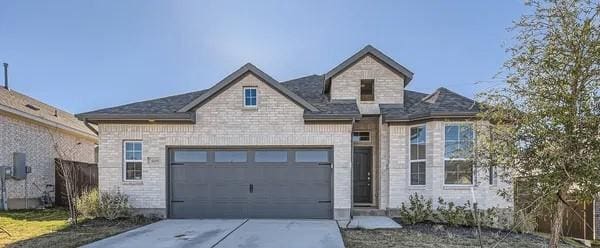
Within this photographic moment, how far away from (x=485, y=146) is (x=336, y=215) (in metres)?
7.24

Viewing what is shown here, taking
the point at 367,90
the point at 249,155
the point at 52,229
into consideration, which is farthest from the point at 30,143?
the point at 367,90

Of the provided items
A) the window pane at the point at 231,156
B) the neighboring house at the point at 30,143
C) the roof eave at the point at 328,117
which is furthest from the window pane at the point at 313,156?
the neighboring house at the point at 30,143

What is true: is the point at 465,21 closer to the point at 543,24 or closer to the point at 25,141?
the point at 543,24

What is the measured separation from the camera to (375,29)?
20828 mm

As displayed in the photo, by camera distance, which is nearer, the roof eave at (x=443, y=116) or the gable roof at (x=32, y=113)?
the roof eave at (x=443, y=116)

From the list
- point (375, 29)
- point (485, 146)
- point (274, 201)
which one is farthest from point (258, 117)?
Answer: point (375, 29)

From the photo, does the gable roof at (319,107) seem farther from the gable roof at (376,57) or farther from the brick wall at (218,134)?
the brick wall at (218,134)

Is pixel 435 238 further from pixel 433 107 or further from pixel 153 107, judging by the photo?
pixel 153 107

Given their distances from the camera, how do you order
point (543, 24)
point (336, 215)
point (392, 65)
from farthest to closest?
point (392, 65), point (336, 215), point (543, 24)

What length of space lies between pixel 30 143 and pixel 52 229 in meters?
7.45

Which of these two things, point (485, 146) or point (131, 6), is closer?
point (485, 146)

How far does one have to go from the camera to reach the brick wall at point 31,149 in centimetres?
1560

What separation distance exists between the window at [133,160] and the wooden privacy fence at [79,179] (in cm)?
Result: 382

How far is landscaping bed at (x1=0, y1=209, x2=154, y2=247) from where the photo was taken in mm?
9469
